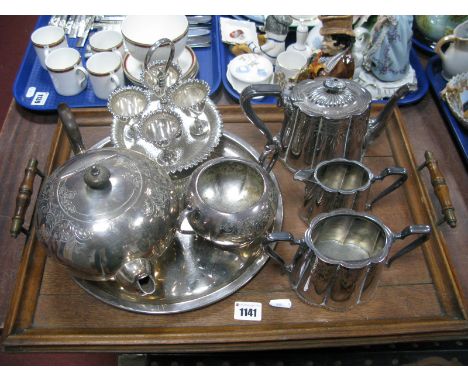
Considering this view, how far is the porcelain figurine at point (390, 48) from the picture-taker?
3.44 ft

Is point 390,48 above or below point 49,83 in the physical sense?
above

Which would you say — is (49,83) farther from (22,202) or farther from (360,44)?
(360,44)

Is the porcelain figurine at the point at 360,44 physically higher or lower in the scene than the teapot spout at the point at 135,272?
higher

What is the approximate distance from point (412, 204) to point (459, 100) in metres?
0.40

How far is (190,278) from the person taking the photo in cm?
77

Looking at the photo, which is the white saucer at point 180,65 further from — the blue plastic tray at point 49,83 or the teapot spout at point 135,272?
the teapot spout at point 135,272

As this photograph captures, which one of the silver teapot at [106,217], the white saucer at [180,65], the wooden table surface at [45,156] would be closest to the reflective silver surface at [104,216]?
the silver teapot at [106,217]

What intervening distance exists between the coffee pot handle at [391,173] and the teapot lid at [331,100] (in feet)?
0.39

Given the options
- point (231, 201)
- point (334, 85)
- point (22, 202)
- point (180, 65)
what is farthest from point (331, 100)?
point (22, 202)

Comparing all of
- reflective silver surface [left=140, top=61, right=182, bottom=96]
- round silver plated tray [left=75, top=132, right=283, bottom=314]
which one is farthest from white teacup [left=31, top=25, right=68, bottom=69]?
round silver plated tray [left=75, top=132, right=283, bottom=314]

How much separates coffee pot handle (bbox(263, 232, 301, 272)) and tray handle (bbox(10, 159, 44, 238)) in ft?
1.42

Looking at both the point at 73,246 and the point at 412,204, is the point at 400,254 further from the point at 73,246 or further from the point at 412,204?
the point at 73,246

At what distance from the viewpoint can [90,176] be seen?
24.2 inches

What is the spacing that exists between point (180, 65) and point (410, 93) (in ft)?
1.95
